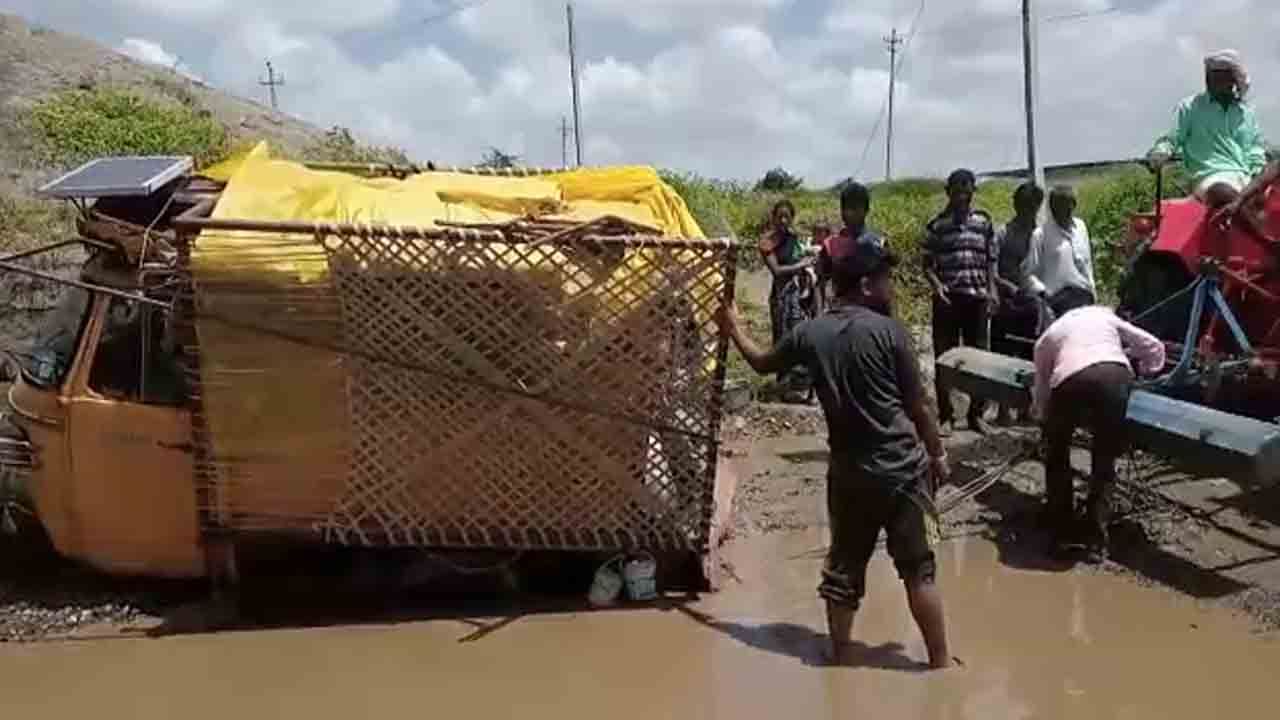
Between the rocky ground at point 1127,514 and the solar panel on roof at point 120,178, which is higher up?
the solar panel on roof at point 120,178

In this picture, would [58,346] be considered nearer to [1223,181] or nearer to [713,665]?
[713,665]

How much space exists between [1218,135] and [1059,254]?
1.13 m

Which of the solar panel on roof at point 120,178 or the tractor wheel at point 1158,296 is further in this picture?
the tractor wheel at point 1158,296

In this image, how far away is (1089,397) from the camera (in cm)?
596

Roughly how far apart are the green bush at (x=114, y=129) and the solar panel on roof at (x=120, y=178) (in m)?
12.0

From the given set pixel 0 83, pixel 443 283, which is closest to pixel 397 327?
pixel 443 283

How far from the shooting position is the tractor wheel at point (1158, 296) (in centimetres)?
748

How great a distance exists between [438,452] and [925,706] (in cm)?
224

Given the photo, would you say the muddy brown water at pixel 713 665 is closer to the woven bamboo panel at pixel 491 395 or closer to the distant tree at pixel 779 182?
the woven bamboo panel at pixel 491 395

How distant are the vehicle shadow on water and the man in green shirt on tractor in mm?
3425

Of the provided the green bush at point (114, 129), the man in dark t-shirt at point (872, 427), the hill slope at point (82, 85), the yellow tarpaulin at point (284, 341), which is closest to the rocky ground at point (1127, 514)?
the man in dark t-shirt at point (872, 427)

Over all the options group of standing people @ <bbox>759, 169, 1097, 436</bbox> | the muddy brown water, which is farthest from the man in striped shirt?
the muddy brown water

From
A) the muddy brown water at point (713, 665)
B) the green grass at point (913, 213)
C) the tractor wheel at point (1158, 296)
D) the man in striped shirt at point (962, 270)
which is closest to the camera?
the muddy brown water at point (713, 665)

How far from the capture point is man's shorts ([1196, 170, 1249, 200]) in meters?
6.95
